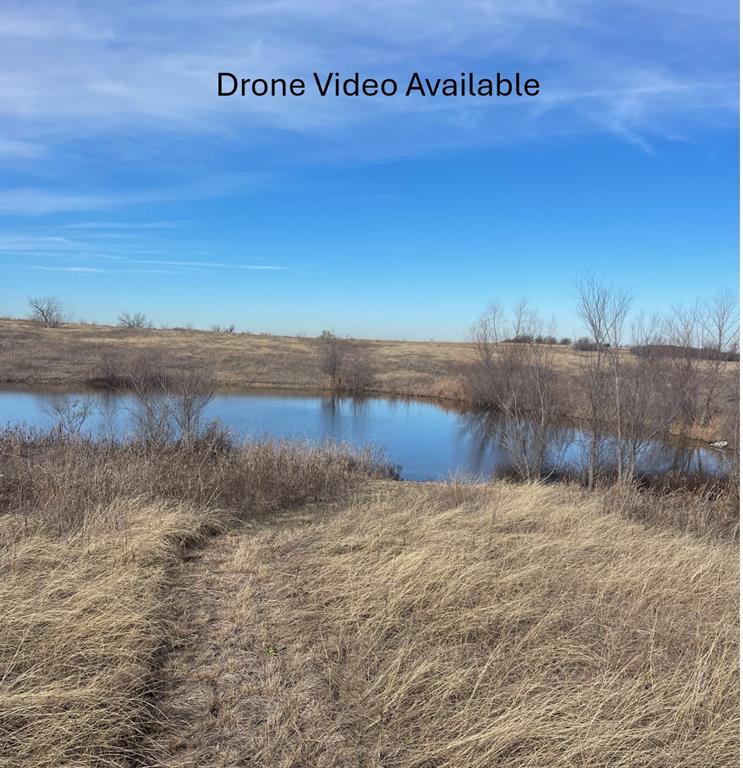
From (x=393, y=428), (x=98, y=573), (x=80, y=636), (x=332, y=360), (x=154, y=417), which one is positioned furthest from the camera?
(x=332, y=360)

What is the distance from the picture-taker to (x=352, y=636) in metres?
4.29

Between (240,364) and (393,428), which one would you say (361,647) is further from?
(240,364)

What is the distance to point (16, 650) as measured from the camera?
3.68 m

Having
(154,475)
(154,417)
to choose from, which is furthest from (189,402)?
(154,475)

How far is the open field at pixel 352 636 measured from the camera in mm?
3160

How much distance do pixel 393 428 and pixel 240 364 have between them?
21299 mm

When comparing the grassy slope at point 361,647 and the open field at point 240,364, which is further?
the open field at point 240,364

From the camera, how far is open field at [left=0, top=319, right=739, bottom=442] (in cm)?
3096

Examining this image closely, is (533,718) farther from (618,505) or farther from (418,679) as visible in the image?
(618,505)

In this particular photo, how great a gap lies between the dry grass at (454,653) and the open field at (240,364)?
17849mm

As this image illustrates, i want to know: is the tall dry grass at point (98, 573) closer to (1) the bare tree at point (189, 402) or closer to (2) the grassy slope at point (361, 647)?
(2) the grassy slope at point (361, 647)

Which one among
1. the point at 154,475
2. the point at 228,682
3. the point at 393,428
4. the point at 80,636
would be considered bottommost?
the point at 393,428

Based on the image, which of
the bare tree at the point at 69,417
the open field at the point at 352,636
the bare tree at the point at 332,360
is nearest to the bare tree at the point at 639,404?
the open field at the point at 352,636

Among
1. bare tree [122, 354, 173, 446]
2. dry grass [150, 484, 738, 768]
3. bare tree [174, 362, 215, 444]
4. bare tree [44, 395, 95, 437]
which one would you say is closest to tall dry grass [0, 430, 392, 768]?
dry grass [150, 484, 738, 768]
